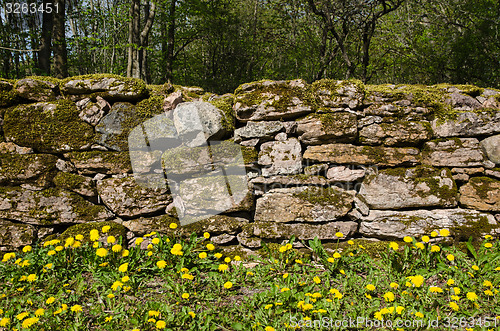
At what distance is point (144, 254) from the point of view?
327cm

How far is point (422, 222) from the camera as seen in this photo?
10.8ft

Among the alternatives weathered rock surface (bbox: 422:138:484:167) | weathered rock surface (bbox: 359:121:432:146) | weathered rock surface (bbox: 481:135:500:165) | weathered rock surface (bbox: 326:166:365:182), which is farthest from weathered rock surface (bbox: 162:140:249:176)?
weathered rock surface (bbox: 481:135:500:165)

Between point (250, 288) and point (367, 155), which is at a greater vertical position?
point (367, 155)

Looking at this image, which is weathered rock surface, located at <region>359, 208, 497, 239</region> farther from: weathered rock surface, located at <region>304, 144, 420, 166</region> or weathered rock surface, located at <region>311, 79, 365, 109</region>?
weathered rock surface, located at <region>311, 79, 365, 109</region>

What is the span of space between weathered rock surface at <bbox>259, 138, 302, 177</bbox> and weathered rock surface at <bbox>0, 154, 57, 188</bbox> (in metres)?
2.54

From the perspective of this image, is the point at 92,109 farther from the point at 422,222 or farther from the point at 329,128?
the point at 422,222

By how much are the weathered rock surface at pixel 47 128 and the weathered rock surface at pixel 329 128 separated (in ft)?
8.52

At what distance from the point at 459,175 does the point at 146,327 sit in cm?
362

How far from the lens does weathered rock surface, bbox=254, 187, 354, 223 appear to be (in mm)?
3389

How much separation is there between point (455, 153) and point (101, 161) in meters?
4.17

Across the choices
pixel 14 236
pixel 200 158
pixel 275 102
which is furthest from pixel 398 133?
pixel 14 236

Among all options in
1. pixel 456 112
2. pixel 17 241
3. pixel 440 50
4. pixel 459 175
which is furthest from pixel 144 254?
pixel 440 50

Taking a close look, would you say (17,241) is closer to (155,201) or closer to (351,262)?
(155,201)

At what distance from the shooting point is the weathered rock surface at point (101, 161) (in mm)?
3451
